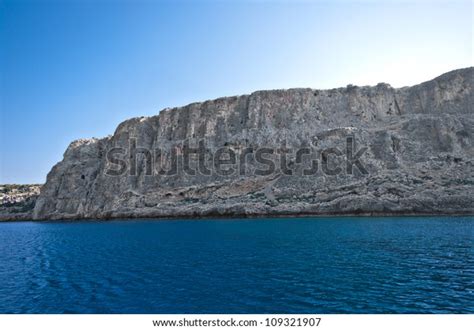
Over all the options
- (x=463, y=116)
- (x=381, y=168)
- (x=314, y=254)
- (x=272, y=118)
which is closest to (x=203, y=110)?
(x=272, y=118)

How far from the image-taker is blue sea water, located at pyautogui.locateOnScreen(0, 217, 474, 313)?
14570 millimetres

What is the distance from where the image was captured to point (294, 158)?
237 ft

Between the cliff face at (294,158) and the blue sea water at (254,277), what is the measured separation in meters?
30.8

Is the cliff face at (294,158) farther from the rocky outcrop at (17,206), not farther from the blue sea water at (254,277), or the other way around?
the blue sea water at (254,277)

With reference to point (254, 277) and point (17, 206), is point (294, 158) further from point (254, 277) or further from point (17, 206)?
point (17, 206)

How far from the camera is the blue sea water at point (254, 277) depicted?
47.8ft

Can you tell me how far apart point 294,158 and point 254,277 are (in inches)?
2176

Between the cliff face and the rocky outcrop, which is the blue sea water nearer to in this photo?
the cliff face

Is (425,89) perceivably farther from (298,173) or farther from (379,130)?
(298,173)

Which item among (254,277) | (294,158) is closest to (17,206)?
(294,158)

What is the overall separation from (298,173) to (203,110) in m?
33.8

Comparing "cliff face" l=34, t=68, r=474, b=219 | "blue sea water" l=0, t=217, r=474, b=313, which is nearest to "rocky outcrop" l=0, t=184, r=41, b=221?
"cliff face" l=34, t=68, r=474, b=219

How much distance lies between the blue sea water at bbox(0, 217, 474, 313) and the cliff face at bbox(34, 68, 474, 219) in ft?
101

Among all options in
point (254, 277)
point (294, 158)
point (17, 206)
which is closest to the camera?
point (254, 277)
